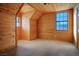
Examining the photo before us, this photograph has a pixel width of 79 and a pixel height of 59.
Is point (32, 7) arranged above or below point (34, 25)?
above

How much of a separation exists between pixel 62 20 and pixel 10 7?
1134 millimetres

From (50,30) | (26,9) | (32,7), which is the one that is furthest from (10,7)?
(50,30)

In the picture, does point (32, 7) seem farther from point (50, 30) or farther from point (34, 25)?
point (50, 30)

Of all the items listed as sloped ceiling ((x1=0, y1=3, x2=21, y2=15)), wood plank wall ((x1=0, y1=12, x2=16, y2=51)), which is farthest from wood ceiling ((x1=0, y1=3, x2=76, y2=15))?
wood plank wall ((x1=0, y1=12, x2=16, y2=51))

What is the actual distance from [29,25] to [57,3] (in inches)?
30.9

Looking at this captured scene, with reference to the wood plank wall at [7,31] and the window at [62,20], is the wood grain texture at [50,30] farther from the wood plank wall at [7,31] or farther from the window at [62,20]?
the wood plank wall at [7,31]

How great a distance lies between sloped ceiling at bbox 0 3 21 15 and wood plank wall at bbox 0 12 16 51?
8cm

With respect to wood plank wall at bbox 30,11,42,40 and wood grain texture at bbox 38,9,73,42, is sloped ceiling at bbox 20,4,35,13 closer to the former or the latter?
wood plank wall at bbox 30,11,42,40

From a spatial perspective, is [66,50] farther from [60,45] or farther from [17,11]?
[17,11]

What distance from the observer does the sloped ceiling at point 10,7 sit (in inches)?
119

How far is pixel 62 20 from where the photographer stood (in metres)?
3.15

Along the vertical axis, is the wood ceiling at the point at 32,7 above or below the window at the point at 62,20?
above

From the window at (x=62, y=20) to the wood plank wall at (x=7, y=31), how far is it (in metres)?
0.96

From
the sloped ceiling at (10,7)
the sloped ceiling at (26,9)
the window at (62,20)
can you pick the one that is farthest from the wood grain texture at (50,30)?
the sloped ceiling at (10,7)
